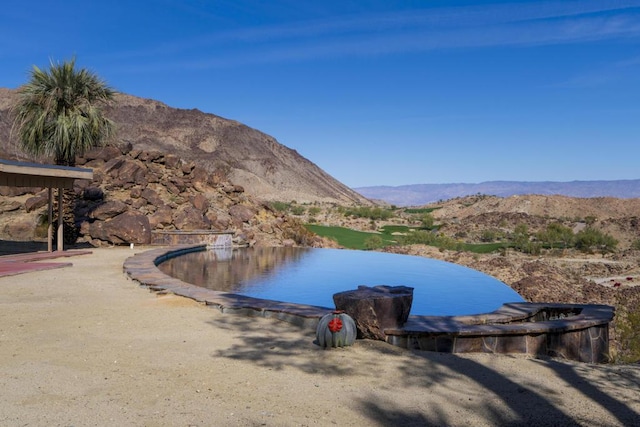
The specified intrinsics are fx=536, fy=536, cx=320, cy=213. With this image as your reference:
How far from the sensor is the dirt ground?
426 centimetres

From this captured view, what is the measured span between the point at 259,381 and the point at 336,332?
1437mm

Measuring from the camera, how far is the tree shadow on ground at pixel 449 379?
4.35 metres

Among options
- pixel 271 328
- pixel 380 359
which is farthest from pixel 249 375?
pixel 271 328

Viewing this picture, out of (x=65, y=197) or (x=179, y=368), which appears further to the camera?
(x=65, y=197)

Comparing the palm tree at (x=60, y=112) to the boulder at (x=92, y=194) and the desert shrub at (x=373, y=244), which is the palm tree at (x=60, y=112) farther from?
the desert shrub at (x=373, y=244)

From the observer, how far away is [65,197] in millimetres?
17672

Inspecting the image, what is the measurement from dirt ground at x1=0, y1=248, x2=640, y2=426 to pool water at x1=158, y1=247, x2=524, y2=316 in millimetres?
3903

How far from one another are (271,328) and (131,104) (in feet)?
288

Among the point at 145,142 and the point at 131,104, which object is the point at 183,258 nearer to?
the point at 145,142

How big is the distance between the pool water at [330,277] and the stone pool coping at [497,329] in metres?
2.15

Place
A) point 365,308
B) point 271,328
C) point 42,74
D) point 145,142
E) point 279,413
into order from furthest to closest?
point 145,142 → point 42,74 → point 271,328 → point 365,308 → point 279,413

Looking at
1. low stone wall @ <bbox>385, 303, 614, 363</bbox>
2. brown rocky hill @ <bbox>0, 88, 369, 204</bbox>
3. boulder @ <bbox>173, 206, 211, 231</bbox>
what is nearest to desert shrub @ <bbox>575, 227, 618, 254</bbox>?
boulder @ <bbox>173, 206, 211, 231</bbox>

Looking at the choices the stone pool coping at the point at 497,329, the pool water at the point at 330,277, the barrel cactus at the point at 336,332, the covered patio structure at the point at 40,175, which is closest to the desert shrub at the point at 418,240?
the pool water at the point at 330,277

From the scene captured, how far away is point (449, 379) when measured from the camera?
5.28 m
